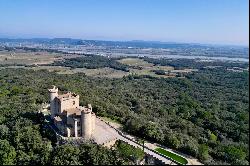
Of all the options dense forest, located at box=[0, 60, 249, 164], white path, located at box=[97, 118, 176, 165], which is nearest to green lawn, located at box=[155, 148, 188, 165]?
white path, located at box=[97, 118, 176, 165]

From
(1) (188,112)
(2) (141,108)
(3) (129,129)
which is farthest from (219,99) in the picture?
(3) (129,129)

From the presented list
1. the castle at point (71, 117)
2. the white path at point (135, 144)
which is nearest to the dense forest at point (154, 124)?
the white path at point (135, 144)

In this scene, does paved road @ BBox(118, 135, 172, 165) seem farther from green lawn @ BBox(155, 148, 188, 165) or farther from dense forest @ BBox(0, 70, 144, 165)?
dense forest @ BBox(0, 70, 144, 165)

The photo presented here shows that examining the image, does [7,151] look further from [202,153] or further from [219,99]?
[219,99]

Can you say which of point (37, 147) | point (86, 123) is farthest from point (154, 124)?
point (37, 147)

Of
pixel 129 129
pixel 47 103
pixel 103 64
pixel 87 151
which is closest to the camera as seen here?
pixel 87 151

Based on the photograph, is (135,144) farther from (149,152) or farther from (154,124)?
(154,124)

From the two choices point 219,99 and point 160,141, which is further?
point 219,99

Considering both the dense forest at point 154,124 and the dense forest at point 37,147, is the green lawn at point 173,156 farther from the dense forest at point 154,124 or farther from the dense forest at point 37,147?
the dense forest at point 37,147

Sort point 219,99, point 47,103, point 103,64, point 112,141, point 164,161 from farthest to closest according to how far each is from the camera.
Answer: point 103,64 < point 219,99 < point 47,103 < point 112,141 < point 164,161
